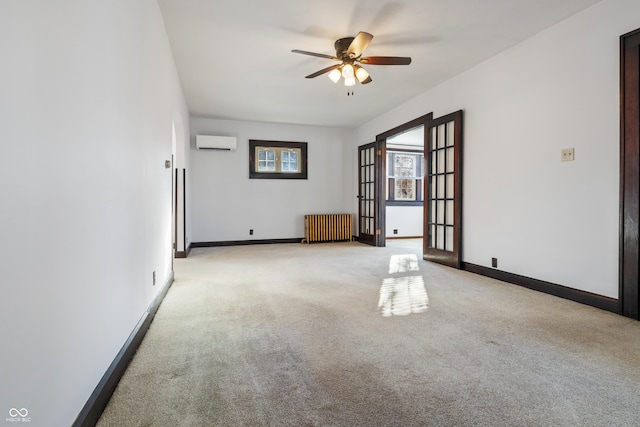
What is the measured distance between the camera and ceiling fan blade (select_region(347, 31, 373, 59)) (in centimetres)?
309

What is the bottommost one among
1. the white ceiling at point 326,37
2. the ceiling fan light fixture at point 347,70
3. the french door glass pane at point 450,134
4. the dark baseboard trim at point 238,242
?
the dark baseboard trim at point 238,242

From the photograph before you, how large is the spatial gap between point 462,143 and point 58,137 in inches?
178

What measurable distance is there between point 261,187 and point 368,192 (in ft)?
7.85

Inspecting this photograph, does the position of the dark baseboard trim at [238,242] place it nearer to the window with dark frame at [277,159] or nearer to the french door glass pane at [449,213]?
the window with dark frame at [277,159]

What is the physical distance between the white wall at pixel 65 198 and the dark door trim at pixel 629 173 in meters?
3.68

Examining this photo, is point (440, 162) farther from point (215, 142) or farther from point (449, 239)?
point (215, 142)

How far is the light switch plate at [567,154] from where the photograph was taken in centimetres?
313

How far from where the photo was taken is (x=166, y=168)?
3389mm

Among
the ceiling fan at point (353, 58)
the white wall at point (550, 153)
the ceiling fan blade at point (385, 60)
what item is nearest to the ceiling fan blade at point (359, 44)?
the ceiling fan at point (353, 58)

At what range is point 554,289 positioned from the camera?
3.28m

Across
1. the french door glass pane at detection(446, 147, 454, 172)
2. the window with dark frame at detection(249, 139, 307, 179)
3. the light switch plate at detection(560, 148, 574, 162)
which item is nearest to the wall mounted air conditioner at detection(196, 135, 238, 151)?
the window with dark frame at detection(249, 139, 307, 179)

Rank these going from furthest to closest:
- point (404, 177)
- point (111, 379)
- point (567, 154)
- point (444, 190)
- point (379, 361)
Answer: point (404, 177) < point (444, 190) < point (567, 154) < point (379, 361) < point (111, 379)

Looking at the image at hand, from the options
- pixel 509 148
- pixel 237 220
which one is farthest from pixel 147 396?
pixel 237 220

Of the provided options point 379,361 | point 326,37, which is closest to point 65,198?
point 379,361
